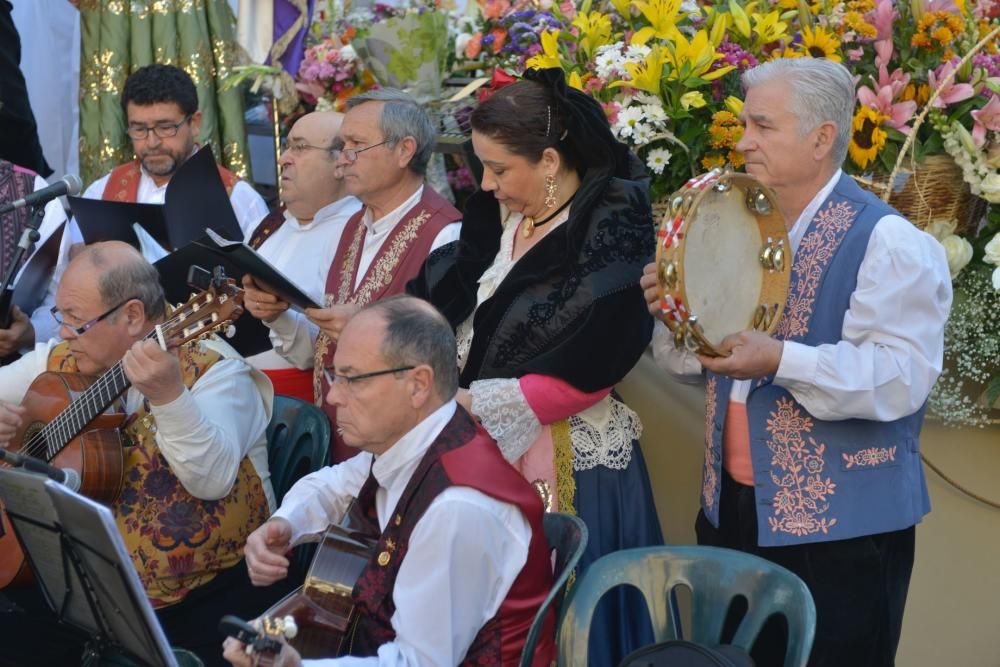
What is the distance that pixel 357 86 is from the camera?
16.5ft

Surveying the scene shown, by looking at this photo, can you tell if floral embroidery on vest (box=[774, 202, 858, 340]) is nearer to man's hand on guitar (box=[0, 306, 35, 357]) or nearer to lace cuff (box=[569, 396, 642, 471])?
lace cuff (box=[569, 396, 642, 471])

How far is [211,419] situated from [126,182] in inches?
75.5

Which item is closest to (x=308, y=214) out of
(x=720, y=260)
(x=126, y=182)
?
(x=126, y=182)

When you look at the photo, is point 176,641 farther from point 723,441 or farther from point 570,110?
point 570,110

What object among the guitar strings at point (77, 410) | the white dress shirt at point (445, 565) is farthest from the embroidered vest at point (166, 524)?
the white dress shirt at point (445, 565)

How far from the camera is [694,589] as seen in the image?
2732mm

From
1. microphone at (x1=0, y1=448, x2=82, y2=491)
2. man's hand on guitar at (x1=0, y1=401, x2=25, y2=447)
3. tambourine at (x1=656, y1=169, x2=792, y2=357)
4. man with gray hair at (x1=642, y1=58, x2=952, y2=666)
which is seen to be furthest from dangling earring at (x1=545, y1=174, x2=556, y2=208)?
man's hand on guitar at (x1=0, y1=401, x2=25, y2=447)

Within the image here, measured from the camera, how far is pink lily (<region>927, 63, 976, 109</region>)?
3535 millimetres

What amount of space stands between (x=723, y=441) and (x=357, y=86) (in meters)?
2.50

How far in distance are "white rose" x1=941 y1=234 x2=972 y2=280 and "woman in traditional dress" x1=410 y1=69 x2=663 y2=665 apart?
85 centimetres

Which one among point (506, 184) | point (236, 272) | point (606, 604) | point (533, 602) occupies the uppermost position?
point (506, 184)

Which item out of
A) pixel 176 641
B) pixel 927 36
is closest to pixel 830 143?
pixel 927 36

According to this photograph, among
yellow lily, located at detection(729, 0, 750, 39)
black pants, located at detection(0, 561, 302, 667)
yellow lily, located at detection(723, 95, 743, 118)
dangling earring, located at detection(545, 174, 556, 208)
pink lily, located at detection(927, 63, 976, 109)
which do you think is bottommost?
black pants, located at detection(0, 561, 302, 667)

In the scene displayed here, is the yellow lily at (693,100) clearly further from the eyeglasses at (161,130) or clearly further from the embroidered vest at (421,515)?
the eyeglasses at (161,130)
